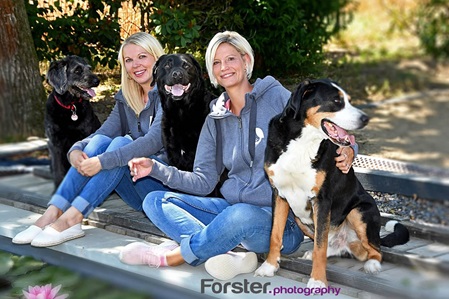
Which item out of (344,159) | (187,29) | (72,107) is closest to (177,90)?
(72,107)

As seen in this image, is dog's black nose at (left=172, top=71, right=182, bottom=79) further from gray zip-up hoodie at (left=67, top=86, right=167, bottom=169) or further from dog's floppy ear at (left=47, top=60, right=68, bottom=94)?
dog's floppy ear at (left=47, top=60, right=68, bottom=94)

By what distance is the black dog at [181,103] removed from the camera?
12.3ft

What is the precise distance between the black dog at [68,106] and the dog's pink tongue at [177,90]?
0.78 m

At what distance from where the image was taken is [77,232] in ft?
12.8

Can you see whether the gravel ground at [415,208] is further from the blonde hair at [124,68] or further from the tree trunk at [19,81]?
the tree trunk at [19,81]

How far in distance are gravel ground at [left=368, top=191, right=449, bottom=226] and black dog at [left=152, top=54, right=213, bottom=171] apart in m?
1.08

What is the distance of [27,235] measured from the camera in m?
3.87

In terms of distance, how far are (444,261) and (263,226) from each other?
2.79ft

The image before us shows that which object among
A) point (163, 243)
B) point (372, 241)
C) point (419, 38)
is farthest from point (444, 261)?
point (419, 38)

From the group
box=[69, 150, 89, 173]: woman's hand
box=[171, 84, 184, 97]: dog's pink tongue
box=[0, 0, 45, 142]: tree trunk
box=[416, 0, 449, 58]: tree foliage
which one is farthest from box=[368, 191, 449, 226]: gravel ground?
box=[0, 0, 45, 142]: tree trunk

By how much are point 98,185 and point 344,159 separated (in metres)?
1.42

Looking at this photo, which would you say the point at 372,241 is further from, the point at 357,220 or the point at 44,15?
the point at 44,15

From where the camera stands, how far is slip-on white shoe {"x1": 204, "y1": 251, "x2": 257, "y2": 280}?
10.5 ft

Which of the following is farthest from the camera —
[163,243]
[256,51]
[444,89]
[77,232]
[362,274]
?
[256,51]
